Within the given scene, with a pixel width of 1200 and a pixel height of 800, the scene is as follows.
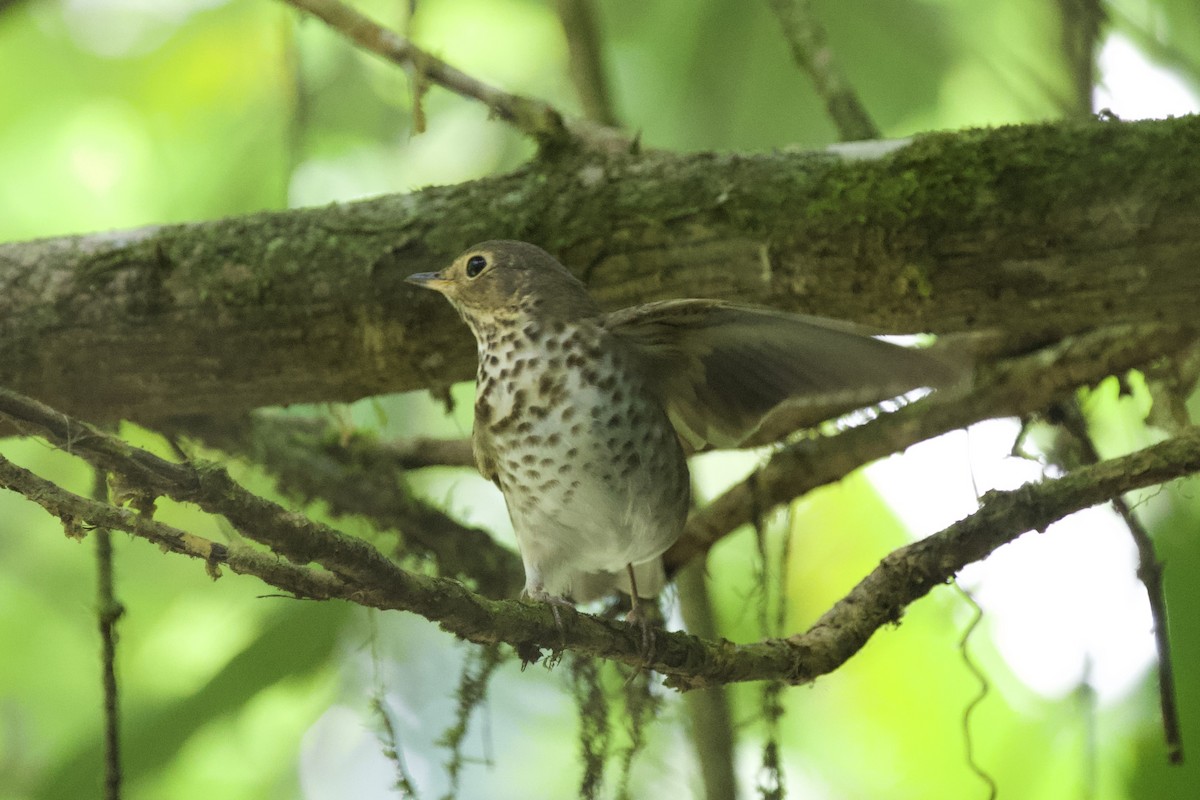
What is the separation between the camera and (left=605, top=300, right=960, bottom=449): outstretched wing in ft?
5.63

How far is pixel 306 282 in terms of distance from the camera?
225cm

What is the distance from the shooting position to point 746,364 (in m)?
1.97

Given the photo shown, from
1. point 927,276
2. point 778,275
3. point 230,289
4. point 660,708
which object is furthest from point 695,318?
point 660,708

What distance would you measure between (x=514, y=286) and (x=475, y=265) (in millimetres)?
101

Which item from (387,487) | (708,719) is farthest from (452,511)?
(708,719)

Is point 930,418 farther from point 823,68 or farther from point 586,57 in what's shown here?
point 586,57

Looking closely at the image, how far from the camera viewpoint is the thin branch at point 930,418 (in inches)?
97.1

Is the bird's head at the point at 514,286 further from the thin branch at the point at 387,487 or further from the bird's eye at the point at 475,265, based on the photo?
the thin branch at the point at 387,487

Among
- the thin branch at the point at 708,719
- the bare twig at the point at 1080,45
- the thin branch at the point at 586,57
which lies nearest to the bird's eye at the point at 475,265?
the thin branch at the point at 708,719

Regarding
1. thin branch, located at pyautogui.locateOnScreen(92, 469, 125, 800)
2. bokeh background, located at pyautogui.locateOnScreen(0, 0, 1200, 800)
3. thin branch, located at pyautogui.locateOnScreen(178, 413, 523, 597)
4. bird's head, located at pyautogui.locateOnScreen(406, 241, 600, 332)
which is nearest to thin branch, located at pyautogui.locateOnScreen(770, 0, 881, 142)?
bokeh background, located at pyautogui.locateOnScreen(0, 0, 1200, 800)

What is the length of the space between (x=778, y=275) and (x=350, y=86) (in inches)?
71.0

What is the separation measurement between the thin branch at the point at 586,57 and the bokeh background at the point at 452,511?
0.18 m

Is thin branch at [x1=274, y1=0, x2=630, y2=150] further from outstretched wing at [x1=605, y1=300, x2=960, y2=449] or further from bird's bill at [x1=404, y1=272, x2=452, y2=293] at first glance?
outstretched wing at [x1=605, y1=300, x2=960, y2=449]

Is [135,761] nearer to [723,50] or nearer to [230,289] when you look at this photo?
[230,289]
